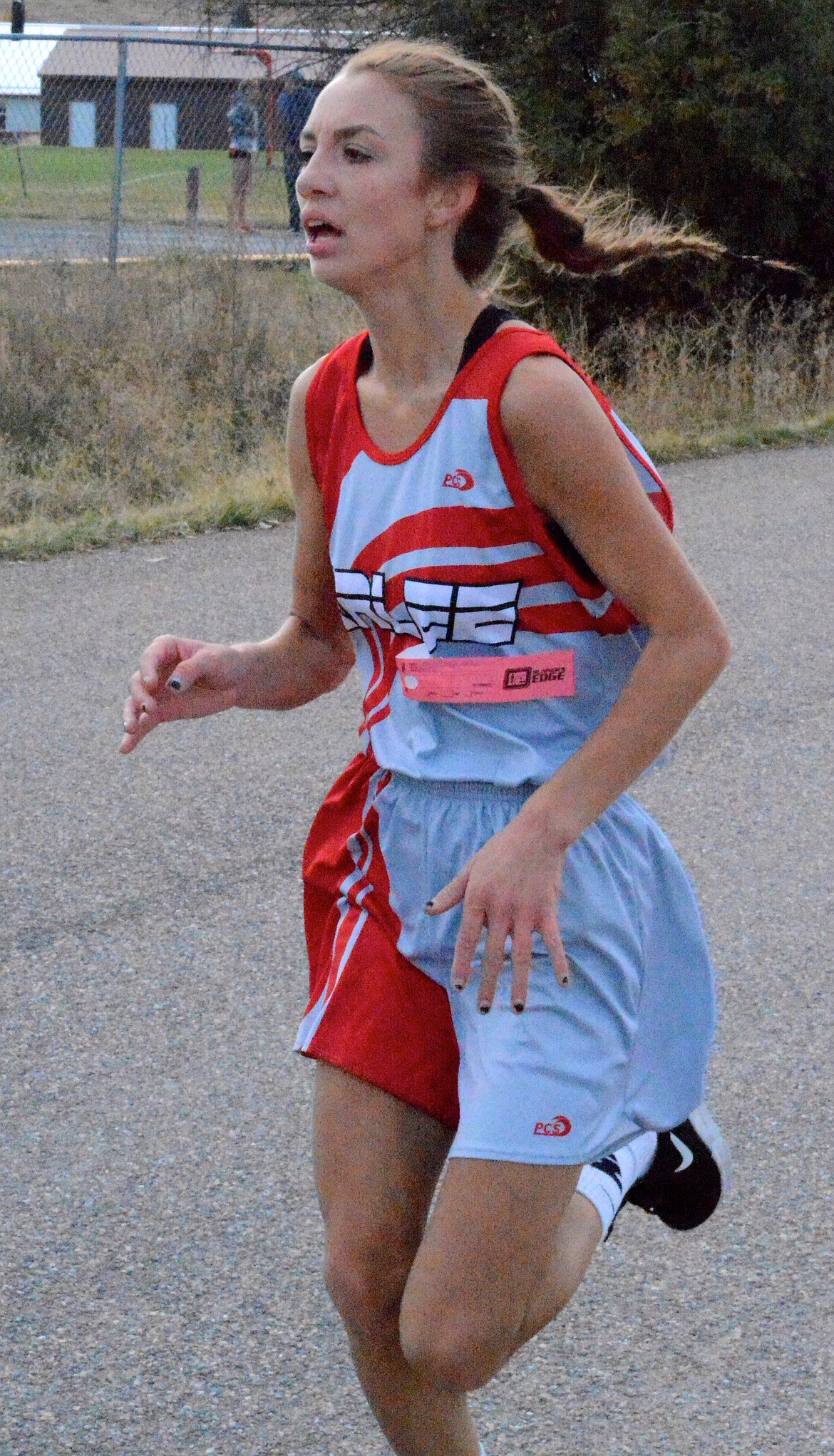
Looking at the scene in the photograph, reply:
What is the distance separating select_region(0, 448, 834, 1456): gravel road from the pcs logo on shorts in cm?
83

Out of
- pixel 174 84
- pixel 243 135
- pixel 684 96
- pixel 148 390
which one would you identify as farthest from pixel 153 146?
pixel 148 390

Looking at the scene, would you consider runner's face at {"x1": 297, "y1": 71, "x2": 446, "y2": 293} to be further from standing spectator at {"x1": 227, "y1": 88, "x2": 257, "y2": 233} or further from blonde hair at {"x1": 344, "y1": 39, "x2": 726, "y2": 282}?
standing spectator at {"x1": 227, "y1": 88, "x2": 257, "y2": 233}

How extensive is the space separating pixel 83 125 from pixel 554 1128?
60.2ft

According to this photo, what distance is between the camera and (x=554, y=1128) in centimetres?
213

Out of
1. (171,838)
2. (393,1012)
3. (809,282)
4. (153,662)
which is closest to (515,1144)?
(393,1012)

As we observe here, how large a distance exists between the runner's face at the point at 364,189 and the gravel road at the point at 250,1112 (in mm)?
1700

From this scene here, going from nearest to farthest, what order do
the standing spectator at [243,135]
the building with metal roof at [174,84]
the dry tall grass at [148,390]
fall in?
the dry tall grass at [148,390], the standing spectator at [243,135], the building with metal roof at [174,84]

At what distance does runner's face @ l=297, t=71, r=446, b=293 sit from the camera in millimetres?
2270

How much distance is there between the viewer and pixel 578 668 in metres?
2.27

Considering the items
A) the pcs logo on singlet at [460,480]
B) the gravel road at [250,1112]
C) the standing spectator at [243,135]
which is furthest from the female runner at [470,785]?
the standing spectator at [243,135]

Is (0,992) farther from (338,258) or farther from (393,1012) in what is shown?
(338,258)

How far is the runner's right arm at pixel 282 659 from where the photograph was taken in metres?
2.53

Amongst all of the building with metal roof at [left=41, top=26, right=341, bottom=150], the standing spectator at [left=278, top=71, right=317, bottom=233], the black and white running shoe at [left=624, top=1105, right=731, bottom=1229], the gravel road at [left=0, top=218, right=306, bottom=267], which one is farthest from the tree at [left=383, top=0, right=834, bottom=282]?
the black and white running shoe at [left=624, top=1105, right=731, bottom=1229]

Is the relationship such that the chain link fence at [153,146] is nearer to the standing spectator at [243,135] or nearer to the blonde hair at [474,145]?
the standing spectator at [243,135]
